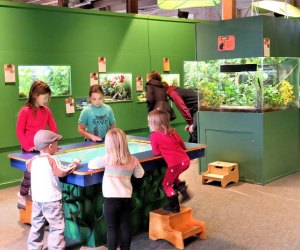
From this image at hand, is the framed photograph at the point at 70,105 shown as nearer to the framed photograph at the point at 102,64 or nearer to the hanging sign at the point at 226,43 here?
the framed photograph at the point at 102,64

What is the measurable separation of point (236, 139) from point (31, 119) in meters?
2.91

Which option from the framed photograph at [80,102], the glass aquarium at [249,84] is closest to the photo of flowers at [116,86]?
the framed photograph at [80,102]

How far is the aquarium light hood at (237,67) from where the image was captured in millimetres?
5764

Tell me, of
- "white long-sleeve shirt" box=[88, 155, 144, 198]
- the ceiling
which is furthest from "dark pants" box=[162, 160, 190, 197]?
the ceiling

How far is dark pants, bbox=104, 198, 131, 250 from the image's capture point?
3.34 meters

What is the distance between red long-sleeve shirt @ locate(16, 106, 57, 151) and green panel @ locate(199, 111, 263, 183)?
2636mm

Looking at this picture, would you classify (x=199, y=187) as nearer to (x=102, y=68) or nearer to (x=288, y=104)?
(x=288, y=104)

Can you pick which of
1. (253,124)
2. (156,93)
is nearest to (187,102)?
(156,93)

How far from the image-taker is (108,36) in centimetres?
697

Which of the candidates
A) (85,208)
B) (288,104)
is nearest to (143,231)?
(85,208)

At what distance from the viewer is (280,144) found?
607 centimetres

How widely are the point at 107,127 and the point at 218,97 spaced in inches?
78.4

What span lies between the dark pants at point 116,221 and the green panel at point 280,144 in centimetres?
291

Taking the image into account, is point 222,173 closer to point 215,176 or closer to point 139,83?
point 215,176
